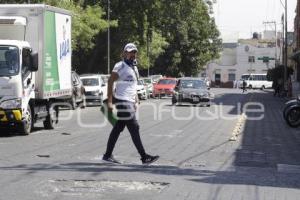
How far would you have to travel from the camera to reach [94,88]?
36219 millimetres

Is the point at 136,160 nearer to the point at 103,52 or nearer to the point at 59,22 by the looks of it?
the point at 59,22

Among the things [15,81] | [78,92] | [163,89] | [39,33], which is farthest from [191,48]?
[15,81]

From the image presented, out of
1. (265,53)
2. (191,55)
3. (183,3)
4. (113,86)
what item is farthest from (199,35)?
(113,86)

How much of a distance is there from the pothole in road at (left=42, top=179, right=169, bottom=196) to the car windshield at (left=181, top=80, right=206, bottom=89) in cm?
2594

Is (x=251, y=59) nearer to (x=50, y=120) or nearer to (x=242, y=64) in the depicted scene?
(x=242, y=64)

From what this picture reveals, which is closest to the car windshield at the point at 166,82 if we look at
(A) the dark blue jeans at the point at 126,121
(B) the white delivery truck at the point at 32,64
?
(B) the white delivery truck at the point at 32,64

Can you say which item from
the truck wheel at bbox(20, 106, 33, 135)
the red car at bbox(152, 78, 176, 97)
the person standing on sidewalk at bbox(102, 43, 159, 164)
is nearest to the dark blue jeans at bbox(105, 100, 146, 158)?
the person standing on sidewalk at bbox(102, 43, 159, 164)

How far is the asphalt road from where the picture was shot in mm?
8984

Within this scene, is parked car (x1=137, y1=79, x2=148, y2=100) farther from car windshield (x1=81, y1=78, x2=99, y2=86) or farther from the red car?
car windshield (x1=81, y1=78, x2=99, y2=86)

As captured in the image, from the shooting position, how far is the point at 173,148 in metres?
14.8

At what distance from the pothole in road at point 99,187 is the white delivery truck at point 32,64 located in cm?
730

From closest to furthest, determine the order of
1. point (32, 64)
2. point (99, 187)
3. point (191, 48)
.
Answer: point (99, 187) → point (32, 64) → point (191, 48)

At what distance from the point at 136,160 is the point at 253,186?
3.29 m

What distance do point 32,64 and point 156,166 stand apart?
6.32 m
